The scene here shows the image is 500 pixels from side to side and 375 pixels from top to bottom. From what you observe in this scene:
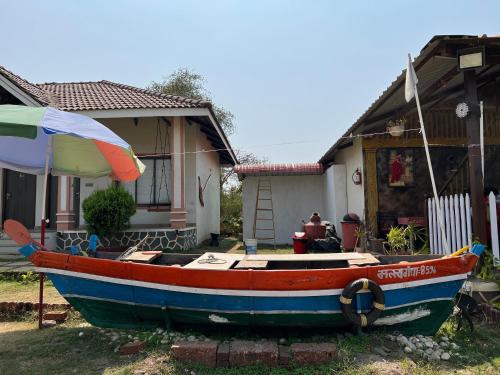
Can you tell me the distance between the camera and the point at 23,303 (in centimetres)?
496

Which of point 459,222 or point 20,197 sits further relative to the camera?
point 20,197

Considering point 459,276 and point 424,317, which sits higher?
point 459,276

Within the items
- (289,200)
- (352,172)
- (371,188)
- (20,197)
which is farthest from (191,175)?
(371,188)

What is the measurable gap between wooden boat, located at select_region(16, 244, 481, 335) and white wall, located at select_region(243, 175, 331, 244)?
28.1 ft

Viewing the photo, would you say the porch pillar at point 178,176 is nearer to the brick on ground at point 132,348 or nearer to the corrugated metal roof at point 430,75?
the corrugated metal roof at point 430,75

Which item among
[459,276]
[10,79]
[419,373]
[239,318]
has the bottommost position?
[419,373]

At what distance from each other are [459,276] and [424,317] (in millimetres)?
557

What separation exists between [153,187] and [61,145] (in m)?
5.39

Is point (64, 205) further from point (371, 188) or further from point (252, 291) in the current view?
point (371, 188)

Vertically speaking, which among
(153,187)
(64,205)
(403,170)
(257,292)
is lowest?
(257,292)

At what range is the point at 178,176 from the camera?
31.1ft

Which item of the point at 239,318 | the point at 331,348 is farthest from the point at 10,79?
the point at 331,348

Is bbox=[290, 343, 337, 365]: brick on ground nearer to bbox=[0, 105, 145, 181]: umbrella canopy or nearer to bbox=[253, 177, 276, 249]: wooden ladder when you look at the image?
bbox=[0, 105, 145, 181]: umbrella canopy

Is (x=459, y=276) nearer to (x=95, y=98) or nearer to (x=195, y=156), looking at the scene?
(x=195, y=156)
